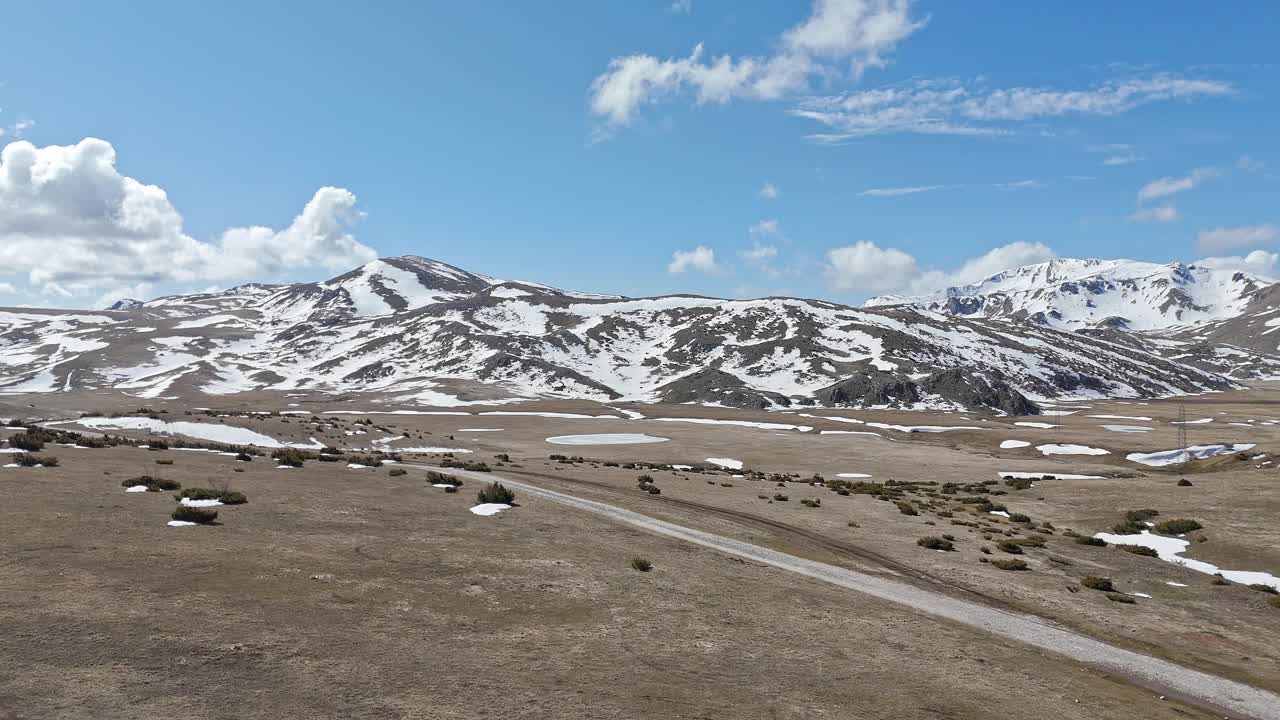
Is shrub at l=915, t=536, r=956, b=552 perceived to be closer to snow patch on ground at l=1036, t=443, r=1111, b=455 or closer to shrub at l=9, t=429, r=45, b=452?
shrub at l=9, t=429, r=45, b=452


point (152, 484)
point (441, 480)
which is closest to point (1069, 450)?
point (441, 480)

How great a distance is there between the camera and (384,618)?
53.8 ft

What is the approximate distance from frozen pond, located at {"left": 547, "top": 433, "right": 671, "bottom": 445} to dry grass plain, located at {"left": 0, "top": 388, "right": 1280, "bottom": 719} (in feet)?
197

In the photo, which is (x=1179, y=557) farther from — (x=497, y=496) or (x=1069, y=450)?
(x=1069, y=450)

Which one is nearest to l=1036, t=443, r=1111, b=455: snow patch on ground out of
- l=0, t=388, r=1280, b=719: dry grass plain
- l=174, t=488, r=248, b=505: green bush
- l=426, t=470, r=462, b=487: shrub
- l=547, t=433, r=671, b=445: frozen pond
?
l=547, t=433, r=671, b=445: frozen pond

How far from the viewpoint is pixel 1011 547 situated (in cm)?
3494

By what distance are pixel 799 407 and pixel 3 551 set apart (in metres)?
180

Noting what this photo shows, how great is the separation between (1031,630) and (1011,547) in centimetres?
1441

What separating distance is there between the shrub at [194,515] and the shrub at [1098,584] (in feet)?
114

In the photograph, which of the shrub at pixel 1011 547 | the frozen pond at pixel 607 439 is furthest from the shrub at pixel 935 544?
the frozen pond at pixel 607 439

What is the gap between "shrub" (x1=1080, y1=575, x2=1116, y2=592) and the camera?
28.4m

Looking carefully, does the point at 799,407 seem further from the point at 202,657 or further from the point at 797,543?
the point at 202,657

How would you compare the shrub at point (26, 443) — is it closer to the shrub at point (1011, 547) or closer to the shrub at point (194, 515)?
the shrub at point (194, 515)

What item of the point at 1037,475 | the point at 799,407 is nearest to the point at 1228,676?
the point at 1037,475
